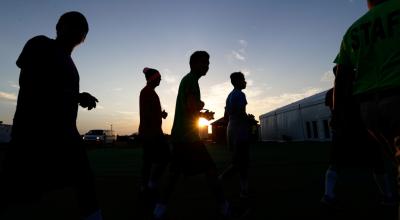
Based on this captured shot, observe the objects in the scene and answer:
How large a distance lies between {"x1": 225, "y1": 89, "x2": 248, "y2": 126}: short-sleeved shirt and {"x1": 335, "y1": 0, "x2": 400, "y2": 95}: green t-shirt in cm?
263

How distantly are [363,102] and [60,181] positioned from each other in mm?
2035

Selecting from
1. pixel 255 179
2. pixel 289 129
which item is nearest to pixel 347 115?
pixel 255 179

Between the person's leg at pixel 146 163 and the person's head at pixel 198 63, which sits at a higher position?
the person's head at pixel 198 63

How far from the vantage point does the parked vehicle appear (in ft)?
110

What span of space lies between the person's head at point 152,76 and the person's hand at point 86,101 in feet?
8.05

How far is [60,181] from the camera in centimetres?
207

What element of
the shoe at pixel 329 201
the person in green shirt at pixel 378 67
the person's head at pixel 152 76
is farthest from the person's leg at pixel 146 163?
the person in green shirt at pixel 378 67

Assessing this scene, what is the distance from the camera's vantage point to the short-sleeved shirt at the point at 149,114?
4.61 meters

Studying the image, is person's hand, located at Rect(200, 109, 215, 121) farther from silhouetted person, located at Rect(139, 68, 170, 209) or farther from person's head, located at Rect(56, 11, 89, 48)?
person's head, located at Rect(56, 11, 89, 48)

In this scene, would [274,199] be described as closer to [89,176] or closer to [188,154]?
[188,154]

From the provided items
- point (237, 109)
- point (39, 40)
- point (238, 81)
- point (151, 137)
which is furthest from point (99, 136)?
point (39, 40)

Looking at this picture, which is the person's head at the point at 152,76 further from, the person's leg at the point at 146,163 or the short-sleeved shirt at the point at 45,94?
the short-sleeved shirt at the point at 45,94

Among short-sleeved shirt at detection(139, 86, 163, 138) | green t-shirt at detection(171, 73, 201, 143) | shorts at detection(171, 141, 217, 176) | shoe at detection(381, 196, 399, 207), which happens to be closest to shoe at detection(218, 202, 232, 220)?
shorts at detection(171, 141, 217, 176)

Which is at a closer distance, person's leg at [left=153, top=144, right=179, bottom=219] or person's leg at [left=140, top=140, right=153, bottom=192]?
person's leg at [left=153, top=144, right=179, bottom=219]
